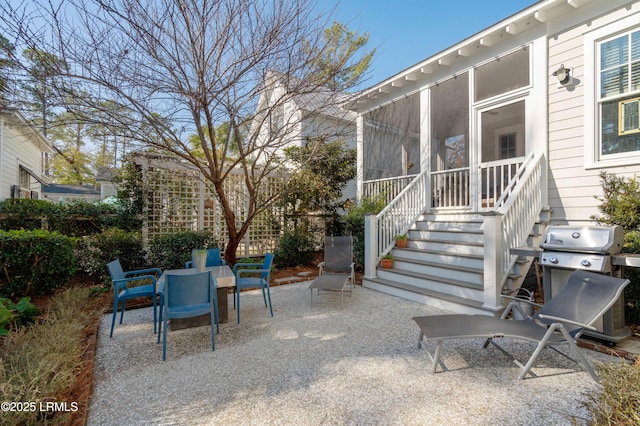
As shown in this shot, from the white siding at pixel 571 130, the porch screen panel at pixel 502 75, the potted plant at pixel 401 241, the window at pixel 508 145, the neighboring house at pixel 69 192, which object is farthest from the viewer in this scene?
the neighboring house at pixel 69 192

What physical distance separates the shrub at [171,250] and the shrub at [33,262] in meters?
1.56

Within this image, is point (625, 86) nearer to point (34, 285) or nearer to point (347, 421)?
point (347, 421)

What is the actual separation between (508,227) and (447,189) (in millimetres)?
3271

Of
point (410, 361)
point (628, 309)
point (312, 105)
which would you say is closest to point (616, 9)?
point (628, 309)

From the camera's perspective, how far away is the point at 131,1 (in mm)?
4359

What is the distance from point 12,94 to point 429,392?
6.67 meters

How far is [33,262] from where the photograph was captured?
4695 millimetres

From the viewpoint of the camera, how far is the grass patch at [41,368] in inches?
74.9

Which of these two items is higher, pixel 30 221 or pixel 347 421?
pixel 30 221

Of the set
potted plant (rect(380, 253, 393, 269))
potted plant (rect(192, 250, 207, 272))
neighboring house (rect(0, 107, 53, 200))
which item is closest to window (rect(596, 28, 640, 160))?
potted plant (rect(380, 253, 393, 269))

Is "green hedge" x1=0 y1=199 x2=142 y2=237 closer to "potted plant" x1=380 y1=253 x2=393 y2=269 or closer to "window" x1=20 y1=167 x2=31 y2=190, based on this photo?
"window" x1=20 y1=167 x2=31 y2=190

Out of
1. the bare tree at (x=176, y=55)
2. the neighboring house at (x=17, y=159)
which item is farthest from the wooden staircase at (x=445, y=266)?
the neighboring house at (x=17, y=159)

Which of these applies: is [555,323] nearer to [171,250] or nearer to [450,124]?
[171,250]

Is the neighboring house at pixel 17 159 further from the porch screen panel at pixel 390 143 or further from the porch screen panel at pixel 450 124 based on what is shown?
the porch screen panel at pixel 450 124
